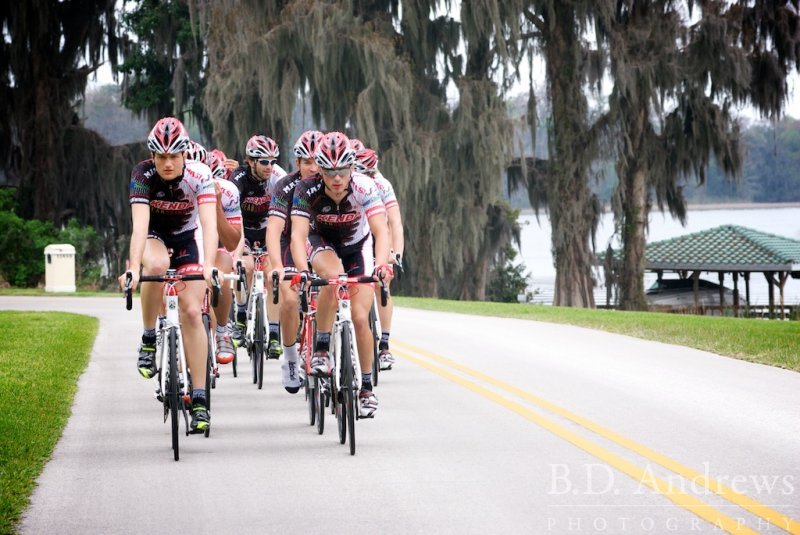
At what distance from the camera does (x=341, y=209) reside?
9180mm

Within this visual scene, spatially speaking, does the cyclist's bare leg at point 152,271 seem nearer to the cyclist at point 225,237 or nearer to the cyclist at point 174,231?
the cyclist at point 174,231

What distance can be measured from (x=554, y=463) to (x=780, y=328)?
1037 cm

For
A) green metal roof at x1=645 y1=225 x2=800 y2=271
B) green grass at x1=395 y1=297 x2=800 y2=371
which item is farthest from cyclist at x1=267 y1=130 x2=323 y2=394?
green metal roof at x1=645 y1=225 x2=800 y2=271

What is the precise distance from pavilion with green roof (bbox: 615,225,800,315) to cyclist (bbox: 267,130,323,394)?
30536 millimetres

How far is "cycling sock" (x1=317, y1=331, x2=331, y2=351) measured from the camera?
8844mm

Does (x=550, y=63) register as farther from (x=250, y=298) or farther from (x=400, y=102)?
(x=250, y=298)

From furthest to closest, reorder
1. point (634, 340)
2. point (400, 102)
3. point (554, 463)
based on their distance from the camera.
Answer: point (400, 102)
point (634, 340)
point (554, 463)

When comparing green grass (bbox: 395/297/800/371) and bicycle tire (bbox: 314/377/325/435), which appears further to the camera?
green grass (bbox: 395/297/800/371)

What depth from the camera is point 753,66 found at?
29.8 metres

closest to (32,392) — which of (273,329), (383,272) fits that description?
(273,329)

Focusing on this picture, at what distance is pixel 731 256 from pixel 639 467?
36115 millimetres

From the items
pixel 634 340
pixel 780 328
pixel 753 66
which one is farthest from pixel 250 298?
pixel 753 66

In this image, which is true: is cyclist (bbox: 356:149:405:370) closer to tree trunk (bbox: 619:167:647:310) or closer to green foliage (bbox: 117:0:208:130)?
tree trunk (bbox: 619:167:647:310)

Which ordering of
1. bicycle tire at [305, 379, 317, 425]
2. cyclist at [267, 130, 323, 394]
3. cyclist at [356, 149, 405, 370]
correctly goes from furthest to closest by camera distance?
cyclist at [356, 149, 405, 370] → cyclist at [267, 130, 323, 394] → bicycle tire at [305, 379, 317, 425]
